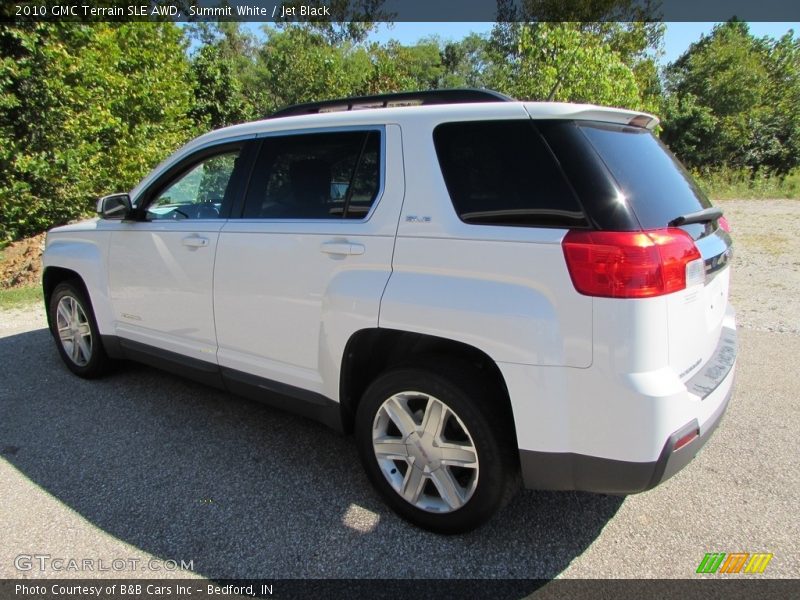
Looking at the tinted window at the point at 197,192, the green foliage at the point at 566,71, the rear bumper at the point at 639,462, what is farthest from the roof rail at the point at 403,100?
the green foliage at the point at 566,71

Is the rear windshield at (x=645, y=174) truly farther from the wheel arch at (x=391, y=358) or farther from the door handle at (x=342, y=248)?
the door handle at (x=342, y=248)

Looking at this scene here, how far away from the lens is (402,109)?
2658 mm

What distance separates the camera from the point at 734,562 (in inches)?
92.4

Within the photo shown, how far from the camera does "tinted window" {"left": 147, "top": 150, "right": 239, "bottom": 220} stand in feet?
11.3

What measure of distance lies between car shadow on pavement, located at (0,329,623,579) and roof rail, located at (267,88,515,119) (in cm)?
203

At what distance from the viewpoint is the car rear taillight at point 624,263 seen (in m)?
1.95

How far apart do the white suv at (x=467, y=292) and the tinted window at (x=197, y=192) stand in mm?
52

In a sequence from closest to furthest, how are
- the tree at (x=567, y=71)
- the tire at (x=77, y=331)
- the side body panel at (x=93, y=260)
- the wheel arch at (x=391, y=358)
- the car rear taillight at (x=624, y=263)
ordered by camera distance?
the car rear taillight at (x=624, y=263) < the wheel arch at (x=391, y=358) < the side body panel at (x=93, y=260) < the tire at (x=77, y=331) < the tree at (x=567, y=71)

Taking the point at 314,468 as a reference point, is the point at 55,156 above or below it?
above

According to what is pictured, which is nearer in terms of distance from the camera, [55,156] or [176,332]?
[176,332]

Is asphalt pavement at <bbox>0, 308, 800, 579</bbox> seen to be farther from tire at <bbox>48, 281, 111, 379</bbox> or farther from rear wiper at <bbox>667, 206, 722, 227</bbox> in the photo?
rear wiper at <bbox>667, 206, 722, 227</bbox>

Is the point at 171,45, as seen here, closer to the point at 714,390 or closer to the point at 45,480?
the point at 45,480

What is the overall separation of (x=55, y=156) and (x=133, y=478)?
317 inches

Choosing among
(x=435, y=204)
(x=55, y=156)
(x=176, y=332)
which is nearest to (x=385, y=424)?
(x=435, y=204)
